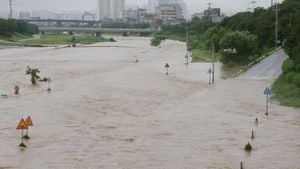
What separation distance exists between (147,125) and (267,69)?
2180cm

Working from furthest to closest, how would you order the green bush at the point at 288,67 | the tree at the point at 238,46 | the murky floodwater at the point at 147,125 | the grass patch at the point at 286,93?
the tree at the point at 238,46 → the green bush at the point at 288,67 → the grass patch at the point at 286,93 → the murky floodwater at the point at 147,125

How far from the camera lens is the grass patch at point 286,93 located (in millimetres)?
27634

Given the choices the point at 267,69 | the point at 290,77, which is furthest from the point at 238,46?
the point at 290,77

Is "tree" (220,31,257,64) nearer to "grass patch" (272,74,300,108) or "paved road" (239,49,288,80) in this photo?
"paved road" (239,49,288,80)

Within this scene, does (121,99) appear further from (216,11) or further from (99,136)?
(216,11)

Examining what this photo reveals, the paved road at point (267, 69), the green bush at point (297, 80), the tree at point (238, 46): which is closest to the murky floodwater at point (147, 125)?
the paved road at point (267, 69)

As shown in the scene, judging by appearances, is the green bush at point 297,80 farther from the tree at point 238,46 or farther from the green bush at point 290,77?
the tree at point 238,46

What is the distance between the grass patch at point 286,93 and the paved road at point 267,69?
554 cm

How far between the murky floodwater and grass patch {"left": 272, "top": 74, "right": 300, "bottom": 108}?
3.31ft

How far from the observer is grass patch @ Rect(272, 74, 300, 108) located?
27634 millimetres

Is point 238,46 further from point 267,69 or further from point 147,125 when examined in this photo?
point 147,125

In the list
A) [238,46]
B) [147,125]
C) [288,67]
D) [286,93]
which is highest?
[238,46]

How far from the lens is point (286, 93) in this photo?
2978 centimetres

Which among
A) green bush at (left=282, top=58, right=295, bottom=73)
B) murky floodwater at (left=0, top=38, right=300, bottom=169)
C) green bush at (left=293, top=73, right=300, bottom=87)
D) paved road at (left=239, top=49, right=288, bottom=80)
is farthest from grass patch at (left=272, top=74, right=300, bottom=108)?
paved road at (left=239, top=49, right=288, bottom=80)
